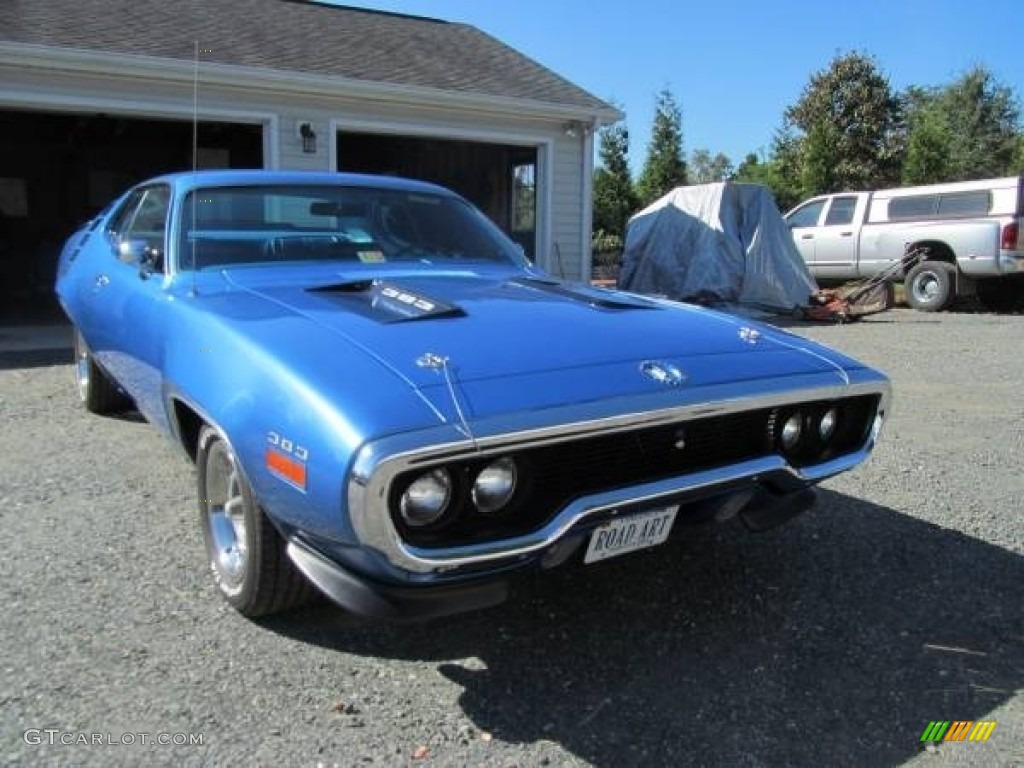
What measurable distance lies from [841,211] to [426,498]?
1473 cm

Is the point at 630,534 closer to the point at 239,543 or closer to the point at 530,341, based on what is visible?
the point at 530,341

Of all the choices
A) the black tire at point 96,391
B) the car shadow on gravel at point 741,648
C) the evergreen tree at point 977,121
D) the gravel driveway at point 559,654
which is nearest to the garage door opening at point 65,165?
the black tire at point 96,391

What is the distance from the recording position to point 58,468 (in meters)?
A: 4.59

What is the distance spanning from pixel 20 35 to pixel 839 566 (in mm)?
9599

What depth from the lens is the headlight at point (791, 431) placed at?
289cm

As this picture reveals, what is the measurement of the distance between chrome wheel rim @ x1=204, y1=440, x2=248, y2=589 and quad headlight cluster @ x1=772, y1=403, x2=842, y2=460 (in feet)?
5.83

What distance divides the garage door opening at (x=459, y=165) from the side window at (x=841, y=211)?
5.46m

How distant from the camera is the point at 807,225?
15781 millimetres

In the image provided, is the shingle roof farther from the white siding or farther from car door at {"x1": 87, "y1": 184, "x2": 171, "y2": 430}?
car door at {"x1": 87, "y1": 184, "x2": 171, "y2": 430}

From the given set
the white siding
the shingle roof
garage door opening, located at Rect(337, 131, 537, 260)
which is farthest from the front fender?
garage door opening, located at Rect(337, 131, 537, 260)

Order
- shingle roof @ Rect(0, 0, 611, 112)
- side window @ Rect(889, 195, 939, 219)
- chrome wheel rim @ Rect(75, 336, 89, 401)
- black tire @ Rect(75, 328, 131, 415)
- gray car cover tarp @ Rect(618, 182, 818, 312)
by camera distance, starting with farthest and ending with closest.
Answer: side window @ Rect(889, 195, 939, 219) < gray car cover tarp @ Rect(618, 182, 818, 312) < shingle roof @ Rect(0, 0, 611, 112) < chrome wheel rim @ Rect(75, 336, 89, 401) < black tire @ Rect(75, 328, 131, 415)

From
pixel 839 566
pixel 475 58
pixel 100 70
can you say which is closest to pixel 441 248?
pixel 839 566

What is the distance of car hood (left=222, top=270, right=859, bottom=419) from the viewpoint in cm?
232

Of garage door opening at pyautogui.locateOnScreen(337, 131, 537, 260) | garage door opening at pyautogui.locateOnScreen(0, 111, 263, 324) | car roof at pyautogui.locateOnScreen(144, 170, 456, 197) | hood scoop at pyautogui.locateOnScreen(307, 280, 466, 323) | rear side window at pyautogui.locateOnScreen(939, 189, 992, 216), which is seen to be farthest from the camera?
garage door opening at pyautogui.locateOnScreen(337, 131, 537, 260)
